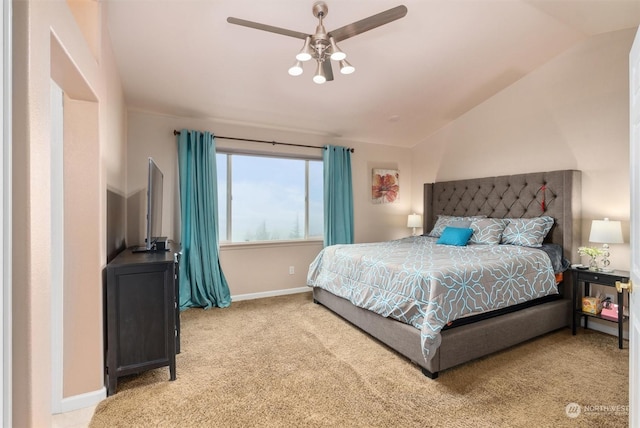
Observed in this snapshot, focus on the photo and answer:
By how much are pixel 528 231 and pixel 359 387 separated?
261 cm

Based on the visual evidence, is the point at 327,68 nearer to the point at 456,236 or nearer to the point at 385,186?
the point at 456,236

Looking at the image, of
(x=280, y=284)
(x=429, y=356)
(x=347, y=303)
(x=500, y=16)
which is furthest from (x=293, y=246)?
(x=500, y=16)

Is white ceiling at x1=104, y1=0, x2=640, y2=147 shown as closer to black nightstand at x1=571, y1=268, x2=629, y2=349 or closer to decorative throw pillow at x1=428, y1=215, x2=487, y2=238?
decorative throw pillow at x1=428, y1=215, x2=487, y2=238

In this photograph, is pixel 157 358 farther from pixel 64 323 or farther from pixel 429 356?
pixel 429 356

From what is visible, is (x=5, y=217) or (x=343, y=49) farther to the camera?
(x=343, y=49)

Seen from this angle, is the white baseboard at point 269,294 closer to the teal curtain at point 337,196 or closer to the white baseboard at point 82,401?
the teal curtain at point 337,196

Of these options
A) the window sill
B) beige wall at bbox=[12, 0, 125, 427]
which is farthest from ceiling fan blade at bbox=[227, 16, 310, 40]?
the window sill

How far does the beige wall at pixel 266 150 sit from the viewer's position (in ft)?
11.9

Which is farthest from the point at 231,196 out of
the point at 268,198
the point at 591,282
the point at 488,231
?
the point at 591,282

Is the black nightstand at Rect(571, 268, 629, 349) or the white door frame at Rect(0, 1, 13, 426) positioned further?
the black nightstand at Rect(571, 268, 629, 349)

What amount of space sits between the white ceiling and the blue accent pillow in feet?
5.59

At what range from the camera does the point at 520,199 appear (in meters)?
3.85

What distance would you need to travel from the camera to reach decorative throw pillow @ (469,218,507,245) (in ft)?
12.0

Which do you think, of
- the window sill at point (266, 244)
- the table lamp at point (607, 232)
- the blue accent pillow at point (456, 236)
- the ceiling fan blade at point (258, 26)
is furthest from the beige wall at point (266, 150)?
the table lamp at point (607, 232)
